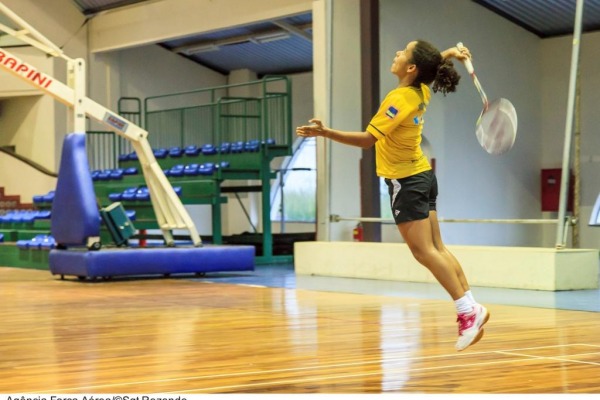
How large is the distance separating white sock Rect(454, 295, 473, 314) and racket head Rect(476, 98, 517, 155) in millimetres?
934

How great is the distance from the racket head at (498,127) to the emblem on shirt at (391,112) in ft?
2.32

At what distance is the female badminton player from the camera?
5109mm

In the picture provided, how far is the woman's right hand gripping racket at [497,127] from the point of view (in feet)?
18.4

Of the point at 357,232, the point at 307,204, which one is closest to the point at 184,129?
the point at 307,204

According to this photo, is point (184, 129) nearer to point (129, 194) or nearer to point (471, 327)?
point (129, 194)

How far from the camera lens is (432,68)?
5312 mm

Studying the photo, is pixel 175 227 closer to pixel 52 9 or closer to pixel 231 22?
pixel 231 22

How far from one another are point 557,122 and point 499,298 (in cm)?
1073

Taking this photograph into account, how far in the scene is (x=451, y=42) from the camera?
16.9 metres

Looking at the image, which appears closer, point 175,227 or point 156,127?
point 175,227

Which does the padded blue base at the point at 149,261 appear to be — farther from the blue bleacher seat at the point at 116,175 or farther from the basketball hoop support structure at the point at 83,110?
the blue bleacher seat at the point at 116,175

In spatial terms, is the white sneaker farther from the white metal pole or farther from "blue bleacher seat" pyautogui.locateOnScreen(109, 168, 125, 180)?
"blue bleacher seat" pyautogui.locateOnScreen(109, 168, 125, 180)

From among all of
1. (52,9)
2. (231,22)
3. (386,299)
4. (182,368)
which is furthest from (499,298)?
(52,9)

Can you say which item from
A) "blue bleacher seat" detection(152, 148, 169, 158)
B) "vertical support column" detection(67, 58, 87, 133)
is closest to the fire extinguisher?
"blue bleacher seat" detection(152, 148, 169, 158)
